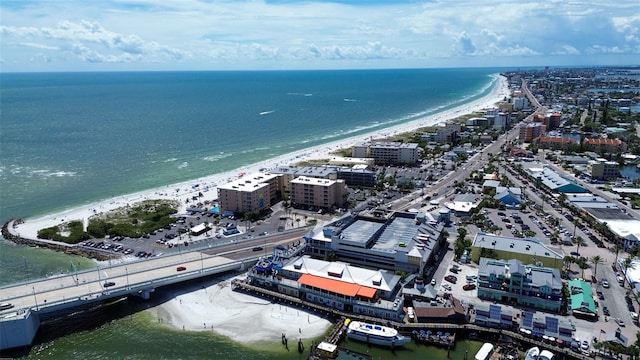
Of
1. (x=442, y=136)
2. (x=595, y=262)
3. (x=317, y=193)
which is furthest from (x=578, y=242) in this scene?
(x=442, y=136)

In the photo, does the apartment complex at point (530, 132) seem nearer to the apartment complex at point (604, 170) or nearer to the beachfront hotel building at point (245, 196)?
the apartment complex at point (604, 170)

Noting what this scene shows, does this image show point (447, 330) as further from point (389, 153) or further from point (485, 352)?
point (389, 153)

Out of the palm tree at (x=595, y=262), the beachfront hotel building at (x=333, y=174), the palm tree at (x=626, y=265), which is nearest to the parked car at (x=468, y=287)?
the palm tree at (x=595, y=262)

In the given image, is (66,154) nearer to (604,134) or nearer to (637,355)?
(637,355)

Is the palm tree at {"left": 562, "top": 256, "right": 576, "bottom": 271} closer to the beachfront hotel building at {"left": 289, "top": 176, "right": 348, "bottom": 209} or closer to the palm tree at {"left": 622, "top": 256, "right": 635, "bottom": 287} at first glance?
the palm tree at {"left": 622, "top": 256, "right": 635, "bottom": 287}

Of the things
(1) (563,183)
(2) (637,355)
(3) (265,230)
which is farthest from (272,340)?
(1) (563,183)

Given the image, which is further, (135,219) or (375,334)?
(135,219)
